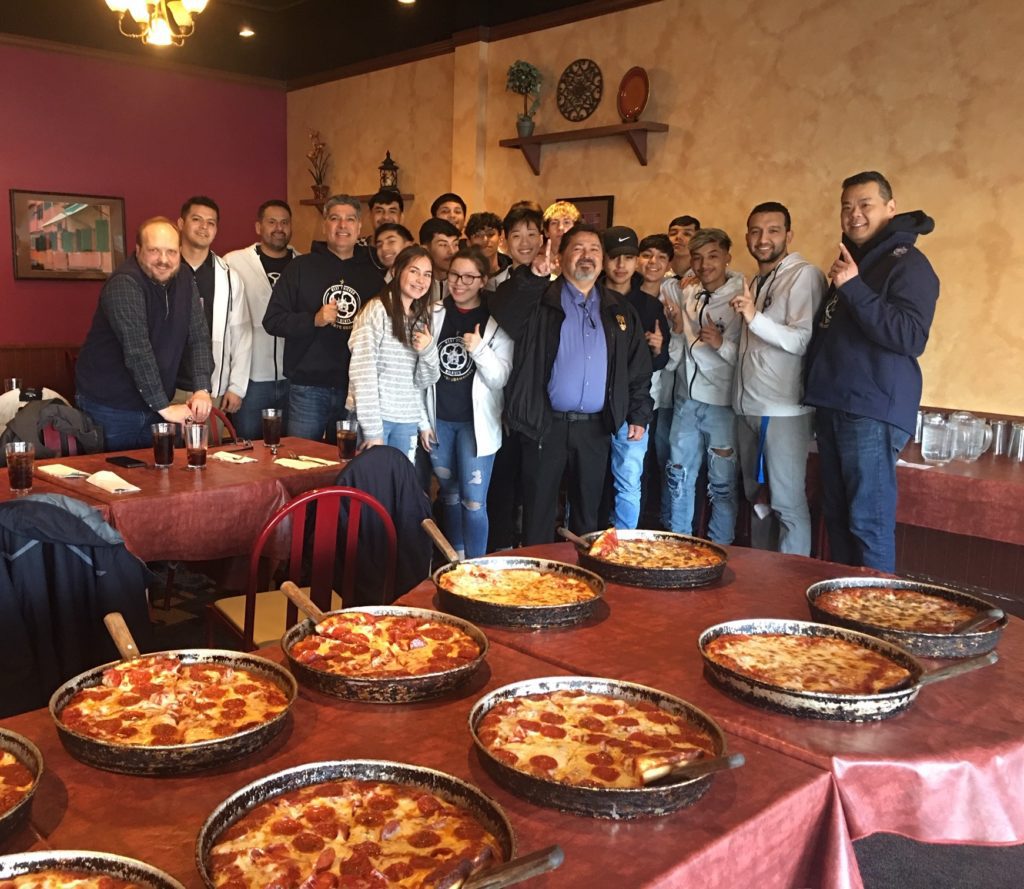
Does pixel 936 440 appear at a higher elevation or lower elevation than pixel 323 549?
higher

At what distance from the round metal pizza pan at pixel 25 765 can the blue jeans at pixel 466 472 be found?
113 inches

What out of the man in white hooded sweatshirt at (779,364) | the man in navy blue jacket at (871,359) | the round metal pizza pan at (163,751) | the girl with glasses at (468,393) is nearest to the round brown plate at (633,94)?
the man in white hooded sweatshirt at (779,364)

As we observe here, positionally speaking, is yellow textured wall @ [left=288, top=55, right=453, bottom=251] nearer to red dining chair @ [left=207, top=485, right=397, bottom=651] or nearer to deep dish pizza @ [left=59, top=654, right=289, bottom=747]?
red dining chair @ [left=207, top=485, right=397, bottom=651]

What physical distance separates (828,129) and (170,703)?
4.37m

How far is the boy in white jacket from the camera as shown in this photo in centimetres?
425

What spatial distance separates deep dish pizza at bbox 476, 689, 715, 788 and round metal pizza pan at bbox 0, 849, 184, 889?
0.41 metres

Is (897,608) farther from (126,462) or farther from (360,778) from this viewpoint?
(126,462)

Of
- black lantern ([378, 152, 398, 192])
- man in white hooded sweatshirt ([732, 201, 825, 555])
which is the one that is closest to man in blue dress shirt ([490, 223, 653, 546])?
man in white hooded sweatshirt ([732, 201, 825, 555])

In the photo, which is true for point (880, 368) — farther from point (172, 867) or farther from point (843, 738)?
point (172, 867)

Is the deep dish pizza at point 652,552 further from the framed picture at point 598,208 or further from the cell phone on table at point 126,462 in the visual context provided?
the framed picture at point 598,208

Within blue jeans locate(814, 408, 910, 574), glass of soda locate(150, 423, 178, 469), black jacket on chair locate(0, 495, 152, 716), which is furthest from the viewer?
blue jeans locate(814, 408, 910, 574)

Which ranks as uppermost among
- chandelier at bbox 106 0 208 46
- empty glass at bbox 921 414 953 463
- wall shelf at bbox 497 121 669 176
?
chandelier at bbox 106 0 208 46

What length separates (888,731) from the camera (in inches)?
53.1

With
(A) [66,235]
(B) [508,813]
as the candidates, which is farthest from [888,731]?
(A) [66,235]
